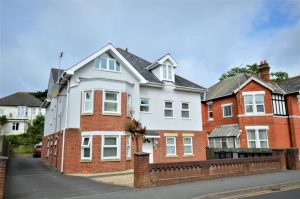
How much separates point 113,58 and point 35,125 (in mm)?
35600

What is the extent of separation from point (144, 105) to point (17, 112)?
42.9 metres

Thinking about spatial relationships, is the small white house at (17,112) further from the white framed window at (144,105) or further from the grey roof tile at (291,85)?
the grey roof tile at (291,85)

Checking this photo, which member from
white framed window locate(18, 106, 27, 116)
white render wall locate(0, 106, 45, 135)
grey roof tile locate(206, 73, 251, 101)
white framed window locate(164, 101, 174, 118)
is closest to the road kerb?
white framed window locate(164, 101, 174, 118)

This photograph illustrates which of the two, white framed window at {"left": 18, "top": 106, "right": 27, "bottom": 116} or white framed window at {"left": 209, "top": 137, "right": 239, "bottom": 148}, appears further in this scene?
white framed window at {"left": 18, "top": 106, "right": 27, "bottom": 116}

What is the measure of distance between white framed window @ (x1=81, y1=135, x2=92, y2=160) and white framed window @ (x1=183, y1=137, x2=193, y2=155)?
9.13 metres

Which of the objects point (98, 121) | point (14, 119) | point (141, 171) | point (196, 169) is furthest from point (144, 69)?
point (14, 119)

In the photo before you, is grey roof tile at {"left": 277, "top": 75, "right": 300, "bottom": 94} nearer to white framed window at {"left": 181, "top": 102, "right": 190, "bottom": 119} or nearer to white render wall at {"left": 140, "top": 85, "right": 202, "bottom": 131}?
white render wall at {"left": 140, "top": 85, "right": 202, "bottom": 131}

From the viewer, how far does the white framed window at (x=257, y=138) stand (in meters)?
24.4

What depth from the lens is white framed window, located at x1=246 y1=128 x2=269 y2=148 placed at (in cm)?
2439

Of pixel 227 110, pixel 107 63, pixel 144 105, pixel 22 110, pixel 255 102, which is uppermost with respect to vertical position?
pixel 22 110

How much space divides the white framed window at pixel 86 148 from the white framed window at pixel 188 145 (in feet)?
→ 30.0

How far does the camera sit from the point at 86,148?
1700 cm

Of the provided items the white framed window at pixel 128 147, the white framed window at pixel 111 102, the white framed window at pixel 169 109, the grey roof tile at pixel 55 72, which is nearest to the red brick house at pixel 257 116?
the white framed window at pixel 169 109

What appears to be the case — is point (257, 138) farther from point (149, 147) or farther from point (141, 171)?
point (141, 171)
